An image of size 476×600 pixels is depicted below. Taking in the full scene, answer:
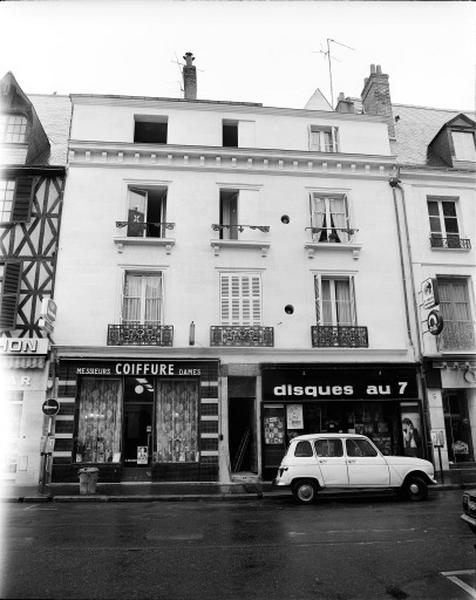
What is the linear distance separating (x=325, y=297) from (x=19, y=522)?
34.6 ft

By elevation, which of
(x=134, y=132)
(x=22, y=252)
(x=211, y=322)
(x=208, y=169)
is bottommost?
(x=211, y=322)

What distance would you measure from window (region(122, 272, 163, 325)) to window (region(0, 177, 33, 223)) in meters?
3.75

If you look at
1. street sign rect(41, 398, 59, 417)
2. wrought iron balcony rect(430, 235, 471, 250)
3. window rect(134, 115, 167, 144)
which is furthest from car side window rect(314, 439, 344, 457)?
window rect(134, 115, 167, 144)

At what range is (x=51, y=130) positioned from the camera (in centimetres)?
1725

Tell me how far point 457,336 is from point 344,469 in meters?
7.10

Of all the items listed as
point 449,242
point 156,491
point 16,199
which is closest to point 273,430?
point 156,491

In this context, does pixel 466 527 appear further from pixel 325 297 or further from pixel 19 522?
pixel 325 297

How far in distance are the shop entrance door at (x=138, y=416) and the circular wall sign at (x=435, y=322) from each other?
866cm

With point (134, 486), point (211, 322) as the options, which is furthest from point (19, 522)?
point (211, 322)

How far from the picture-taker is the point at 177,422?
13.8m

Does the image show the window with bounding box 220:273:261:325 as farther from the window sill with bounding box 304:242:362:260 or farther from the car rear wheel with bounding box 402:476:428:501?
the car rear wheel with bounding box 402:476:428:501

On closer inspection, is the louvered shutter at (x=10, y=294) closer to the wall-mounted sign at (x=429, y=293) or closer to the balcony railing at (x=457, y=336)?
the wall-mounted sign at (x=429, y=293)

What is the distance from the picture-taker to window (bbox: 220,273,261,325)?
1455 centimetres

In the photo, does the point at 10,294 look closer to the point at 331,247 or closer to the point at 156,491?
the point at 156,491
